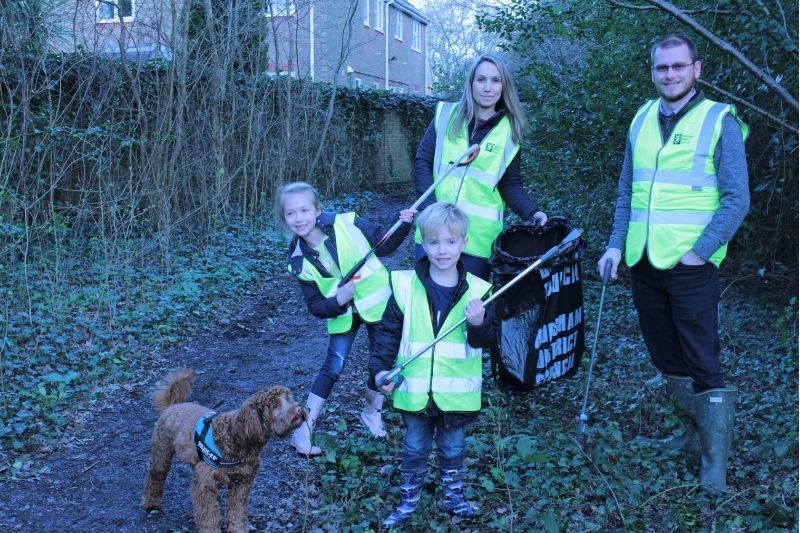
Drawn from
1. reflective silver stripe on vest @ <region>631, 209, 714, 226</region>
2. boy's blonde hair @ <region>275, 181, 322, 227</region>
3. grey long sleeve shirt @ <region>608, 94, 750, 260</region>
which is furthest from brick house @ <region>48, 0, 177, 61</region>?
grey long sleeve shirt @ <region>608, 94, 750, 260</region>

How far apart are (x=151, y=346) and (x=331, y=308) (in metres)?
3.22

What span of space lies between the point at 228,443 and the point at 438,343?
1073 mm

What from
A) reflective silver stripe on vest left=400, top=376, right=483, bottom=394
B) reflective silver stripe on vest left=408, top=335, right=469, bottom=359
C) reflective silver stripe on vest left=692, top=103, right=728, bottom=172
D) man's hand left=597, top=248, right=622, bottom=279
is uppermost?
reflective silver stripe on vest left=692, top=103, right=728, bottom=172

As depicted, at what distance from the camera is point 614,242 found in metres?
4.50

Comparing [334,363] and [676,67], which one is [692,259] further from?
[334,363]

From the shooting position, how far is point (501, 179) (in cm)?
481

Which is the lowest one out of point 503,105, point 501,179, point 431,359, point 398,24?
point 431,359

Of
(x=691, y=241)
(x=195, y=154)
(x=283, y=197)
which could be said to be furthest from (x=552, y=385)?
(x=195, y=154)

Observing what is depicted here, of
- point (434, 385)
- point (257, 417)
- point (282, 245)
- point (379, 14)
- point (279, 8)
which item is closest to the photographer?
point (257, 417)

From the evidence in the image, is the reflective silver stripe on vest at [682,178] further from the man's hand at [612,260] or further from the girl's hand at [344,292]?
the girl's hand at [344,292]

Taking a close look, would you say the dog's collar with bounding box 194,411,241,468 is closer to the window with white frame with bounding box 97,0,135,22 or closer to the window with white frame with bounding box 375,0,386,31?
the window with white frame with bounding box 97,0,135,22

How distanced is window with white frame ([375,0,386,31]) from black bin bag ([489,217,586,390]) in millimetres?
26005

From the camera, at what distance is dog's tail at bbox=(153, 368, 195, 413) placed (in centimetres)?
413

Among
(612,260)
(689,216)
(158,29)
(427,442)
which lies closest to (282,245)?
(158,29)
